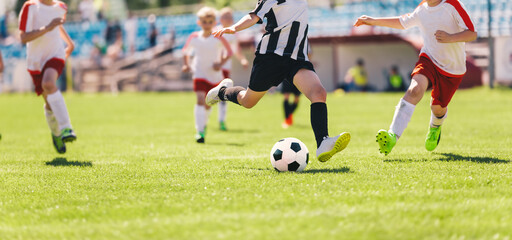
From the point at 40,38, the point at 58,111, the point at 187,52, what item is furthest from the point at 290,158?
the point at 187,52

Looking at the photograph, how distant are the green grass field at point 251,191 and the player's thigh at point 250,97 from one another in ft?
2.07

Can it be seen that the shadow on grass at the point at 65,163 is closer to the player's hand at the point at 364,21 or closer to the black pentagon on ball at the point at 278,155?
the black pentagon on ball at the point at 278,155

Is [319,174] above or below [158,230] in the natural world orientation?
below

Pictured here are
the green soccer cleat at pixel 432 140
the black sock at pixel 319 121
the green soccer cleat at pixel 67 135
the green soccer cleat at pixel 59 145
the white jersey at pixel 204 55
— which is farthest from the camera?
the white jersey at pixel 204 55

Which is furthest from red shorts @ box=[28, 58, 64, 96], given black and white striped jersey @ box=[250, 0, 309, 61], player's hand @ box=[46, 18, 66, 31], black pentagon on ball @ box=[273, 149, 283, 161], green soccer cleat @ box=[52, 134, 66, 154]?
black pentagon on ball @ box=[273, 149, 283, 161]

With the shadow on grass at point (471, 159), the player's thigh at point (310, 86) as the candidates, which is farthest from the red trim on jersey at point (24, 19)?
the shadow on grass at point (471, 159)

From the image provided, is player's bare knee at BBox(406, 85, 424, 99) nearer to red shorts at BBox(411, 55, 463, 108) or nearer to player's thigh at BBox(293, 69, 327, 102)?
red shorts at BBox(411, 55, 463, 108)

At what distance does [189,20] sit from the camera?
110 feet

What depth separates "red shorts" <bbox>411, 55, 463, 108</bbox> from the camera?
650 cm

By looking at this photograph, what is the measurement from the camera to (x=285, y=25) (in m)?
6.17

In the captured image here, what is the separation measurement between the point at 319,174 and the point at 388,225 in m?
1.90

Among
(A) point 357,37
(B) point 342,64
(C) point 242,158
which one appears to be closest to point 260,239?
(C) point 242,158

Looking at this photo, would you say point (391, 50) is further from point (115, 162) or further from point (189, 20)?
point (115, 162)

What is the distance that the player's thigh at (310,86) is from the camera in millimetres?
5988
